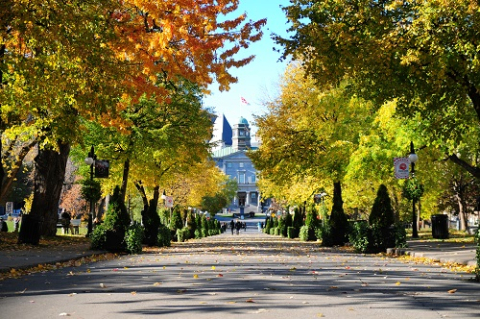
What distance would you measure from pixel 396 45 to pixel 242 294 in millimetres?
8221

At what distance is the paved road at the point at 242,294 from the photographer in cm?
834

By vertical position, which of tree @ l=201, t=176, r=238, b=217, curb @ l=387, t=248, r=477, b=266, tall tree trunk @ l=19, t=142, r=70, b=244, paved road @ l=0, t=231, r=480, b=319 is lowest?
paved road @ l=0, t=231, r=480, b=319

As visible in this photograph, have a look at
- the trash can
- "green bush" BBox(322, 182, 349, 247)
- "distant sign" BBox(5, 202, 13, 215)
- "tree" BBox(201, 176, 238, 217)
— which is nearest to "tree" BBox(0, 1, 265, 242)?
"green bush" BBox(322, 182, 349, 247)

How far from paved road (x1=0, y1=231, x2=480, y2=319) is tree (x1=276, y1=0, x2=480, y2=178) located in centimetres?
470

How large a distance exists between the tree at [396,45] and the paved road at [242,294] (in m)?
4.70

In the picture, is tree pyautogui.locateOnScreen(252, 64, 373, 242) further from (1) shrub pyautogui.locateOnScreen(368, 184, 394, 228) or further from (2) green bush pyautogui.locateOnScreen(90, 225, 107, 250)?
(2) green bush pyautogui.locateOnScreen(90, 225, 107, 250)

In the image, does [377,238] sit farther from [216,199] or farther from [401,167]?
[216,199]

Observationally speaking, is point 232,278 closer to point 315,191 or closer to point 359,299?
point 359,299

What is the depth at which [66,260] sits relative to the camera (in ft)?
62.1

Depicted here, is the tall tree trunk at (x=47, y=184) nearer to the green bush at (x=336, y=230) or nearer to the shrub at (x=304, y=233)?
the green bush at (x=336, y=230)

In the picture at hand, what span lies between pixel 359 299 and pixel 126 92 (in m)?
9.87

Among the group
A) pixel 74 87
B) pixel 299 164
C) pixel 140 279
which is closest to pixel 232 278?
pixel 140 279

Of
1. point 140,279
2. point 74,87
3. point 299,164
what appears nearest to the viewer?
point 140,279

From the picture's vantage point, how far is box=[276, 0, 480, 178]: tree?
15656mm
